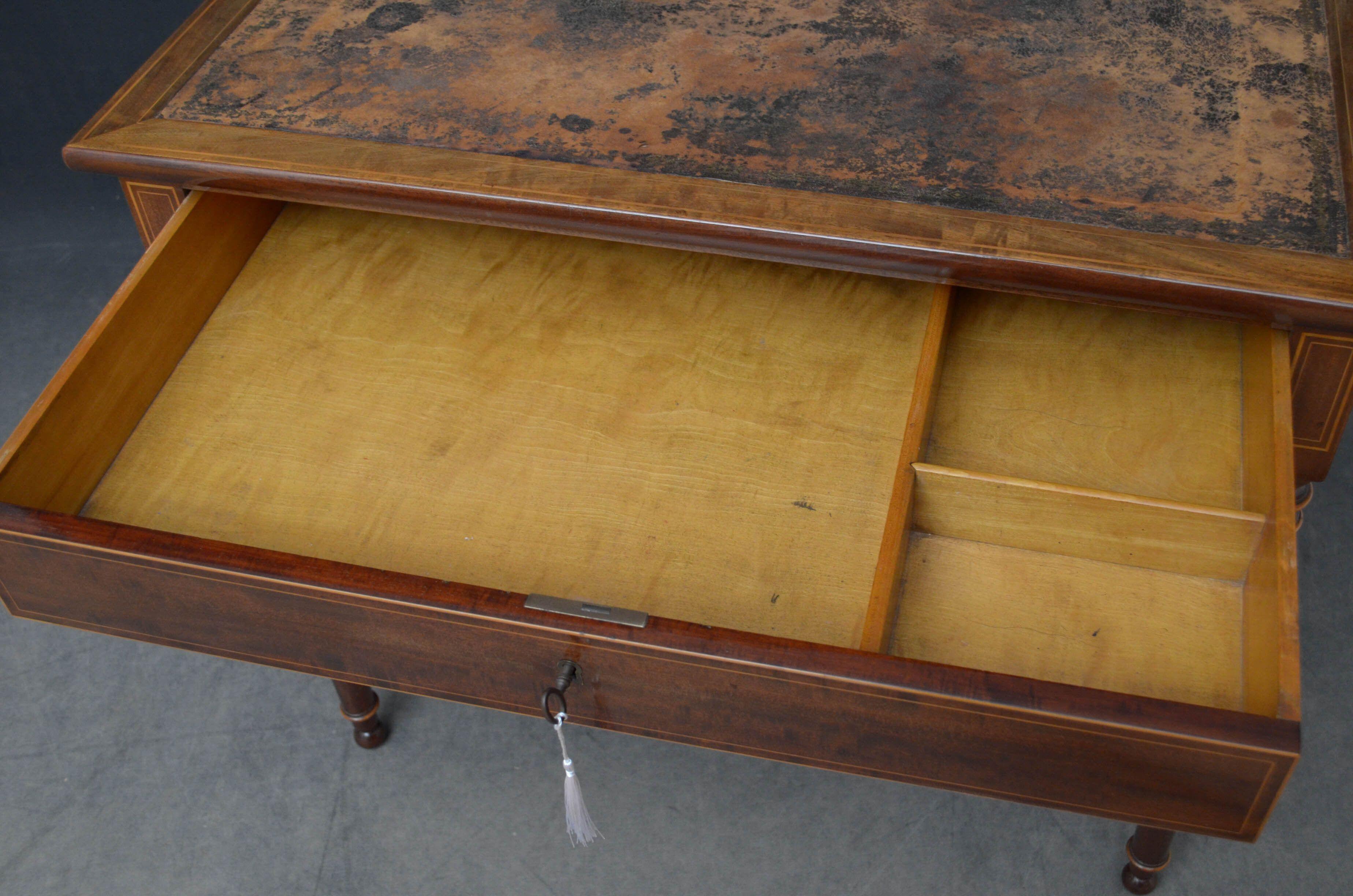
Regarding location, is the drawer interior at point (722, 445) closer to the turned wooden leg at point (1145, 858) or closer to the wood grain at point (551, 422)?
the wood grain at point (551, 422)

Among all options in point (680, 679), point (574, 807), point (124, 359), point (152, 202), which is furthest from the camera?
point (152, 202)

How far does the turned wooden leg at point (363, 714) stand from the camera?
125 centimetres

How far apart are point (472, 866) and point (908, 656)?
532mm

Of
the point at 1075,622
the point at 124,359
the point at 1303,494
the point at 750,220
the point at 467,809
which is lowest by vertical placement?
the point at 467,809

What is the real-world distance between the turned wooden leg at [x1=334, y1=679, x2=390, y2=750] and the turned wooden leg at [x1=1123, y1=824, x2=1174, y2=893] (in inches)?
30.3

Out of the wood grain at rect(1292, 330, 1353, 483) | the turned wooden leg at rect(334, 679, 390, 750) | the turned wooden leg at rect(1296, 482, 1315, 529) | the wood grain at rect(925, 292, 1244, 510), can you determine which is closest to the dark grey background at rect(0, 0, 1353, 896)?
the turned wooden leg at rect(334, 679, 390, 750)

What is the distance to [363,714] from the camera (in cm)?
127

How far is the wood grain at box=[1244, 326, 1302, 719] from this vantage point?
0.82 metres

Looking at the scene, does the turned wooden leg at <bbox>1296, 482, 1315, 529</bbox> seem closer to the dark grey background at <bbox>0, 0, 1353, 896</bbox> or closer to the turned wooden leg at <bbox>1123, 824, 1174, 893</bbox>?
the dark grey background at <bbox>0, 0, 1353, 896</bbox>

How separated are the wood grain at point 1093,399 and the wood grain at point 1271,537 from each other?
0.11 ft

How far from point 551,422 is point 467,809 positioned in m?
0.45

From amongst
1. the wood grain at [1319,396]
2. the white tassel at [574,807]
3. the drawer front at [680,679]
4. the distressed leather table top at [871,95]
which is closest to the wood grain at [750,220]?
the distressed leather table top at [871,95]

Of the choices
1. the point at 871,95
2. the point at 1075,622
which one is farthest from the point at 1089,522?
the point at 871,95

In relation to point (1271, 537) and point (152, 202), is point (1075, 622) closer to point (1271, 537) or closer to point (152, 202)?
point (1271, 537)
